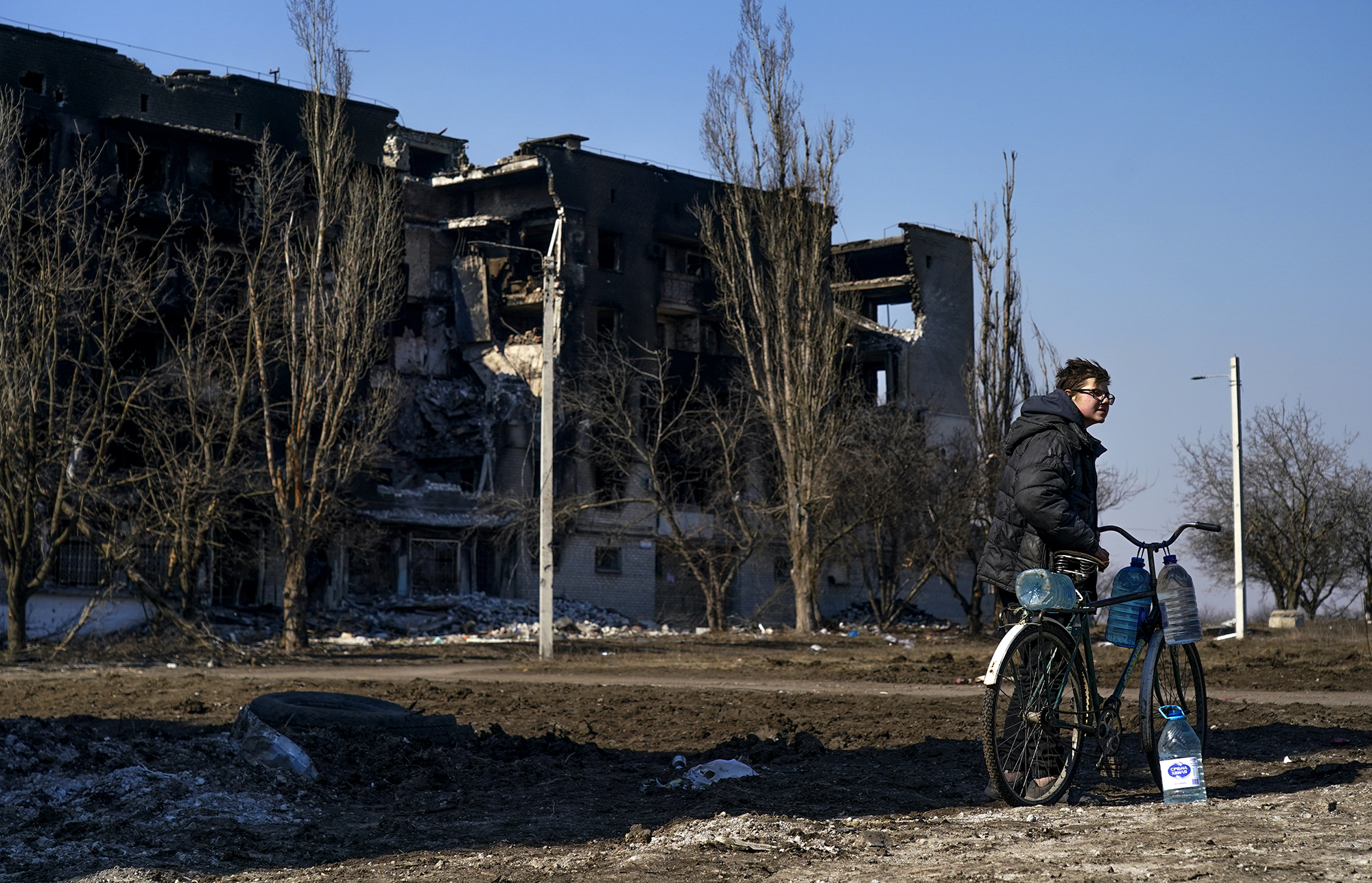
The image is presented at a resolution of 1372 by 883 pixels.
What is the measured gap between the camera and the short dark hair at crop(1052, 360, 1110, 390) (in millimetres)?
7031

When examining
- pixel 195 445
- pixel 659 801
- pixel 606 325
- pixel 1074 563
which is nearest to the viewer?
pixel 1074 563

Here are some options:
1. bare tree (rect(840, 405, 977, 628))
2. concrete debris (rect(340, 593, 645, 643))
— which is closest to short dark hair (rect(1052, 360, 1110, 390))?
concrete debris (rect(340, 593, 645, 643))

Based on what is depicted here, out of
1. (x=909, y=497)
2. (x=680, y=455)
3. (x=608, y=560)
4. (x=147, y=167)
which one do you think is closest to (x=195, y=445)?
(x=147, y=167)

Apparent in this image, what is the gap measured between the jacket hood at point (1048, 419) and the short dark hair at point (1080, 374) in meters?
0.17

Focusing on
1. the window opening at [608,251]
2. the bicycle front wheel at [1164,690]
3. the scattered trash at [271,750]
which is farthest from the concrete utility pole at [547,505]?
the window opening at [608,251]

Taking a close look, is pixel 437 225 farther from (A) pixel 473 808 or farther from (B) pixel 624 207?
(A) pixel 473 808

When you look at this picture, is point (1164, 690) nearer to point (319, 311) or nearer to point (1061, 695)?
point (1061, 695)

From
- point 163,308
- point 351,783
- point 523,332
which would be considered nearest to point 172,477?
point 163,308

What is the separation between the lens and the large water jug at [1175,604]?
702cm

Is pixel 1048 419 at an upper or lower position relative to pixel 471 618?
upper

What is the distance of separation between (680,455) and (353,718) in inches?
1427

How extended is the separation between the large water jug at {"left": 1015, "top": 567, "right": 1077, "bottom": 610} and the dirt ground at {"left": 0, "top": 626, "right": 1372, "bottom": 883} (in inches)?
37.6

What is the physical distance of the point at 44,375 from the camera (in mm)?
28484

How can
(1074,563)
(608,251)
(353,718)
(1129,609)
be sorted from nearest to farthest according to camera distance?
(1074,563) → (1129,609) → (353,718) → (608,251)
